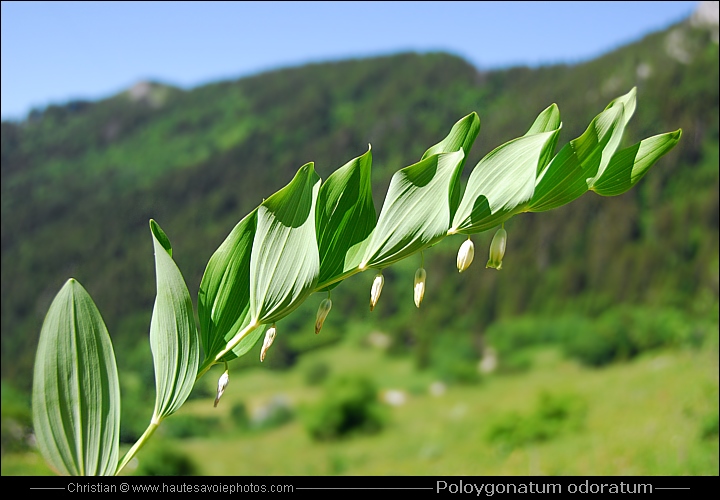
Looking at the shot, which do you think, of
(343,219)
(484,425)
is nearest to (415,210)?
(343,219)

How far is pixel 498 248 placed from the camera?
0.18 meters

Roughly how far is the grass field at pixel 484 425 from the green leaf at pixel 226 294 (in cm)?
217

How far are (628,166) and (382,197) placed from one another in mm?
3660

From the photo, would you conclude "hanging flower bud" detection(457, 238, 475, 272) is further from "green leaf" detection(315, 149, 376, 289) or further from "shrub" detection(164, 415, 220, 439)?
"shrub" detection(164, 415, 220, 439)

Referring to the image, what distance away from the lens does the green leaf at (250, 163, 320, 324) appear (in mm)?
151

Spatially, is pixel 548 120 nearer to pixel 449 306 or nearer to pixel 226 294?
pixel 226 294

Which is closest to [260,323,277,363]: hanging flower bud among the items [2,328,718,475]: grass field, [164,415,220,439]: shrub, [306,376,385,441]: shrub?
[2,328,718,475]: grass field

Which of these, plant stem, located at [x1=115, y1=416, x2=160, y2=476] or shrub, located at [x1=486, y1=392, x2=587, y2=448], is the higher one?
shrub, located at [x1=486, y1=392, x2=587, y2=448]

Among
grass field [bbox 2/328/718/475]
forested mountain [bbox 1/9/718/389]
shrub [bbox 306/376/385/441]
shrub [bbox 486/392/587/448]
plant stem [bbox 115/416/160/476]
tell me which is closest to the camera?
plant stem [bbox 115/416/160/476]

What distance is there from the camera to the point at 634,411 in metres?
2.86

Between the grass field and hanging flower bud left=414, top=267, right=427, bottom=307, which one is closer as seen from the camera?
hanging flower bud left=414, top=267, right=427, bottom=307

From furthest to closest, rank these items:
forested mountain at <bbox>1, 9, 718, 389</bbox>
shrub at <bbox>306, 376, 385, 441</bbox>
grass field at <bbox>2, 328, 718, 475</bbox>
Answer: forested mountain at <bbox>1, 9, 718, 389</bbox>
shrub at <bbox>306, 376, 385, 441</bbox>
grass field at <bbox>2, 328, 718, 475</bbox>

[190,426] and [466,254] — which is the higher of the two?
[190,426]

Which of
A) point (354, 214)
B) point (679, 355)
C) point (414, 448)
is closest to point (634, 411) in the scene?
point (679, 355)
